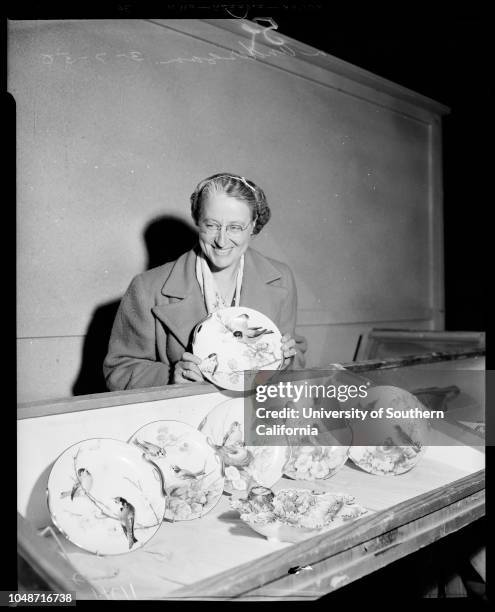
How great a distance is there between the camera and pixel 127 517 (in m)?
0.87

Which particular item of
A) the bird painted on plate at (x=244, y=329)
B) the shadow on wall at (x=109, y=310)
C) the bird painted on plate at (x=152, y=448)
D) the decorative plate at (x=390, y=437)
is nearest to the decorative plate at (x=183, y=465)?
the bird painted on plate at (x=152, y=448)

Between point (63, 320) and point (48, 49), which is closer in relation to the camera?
point (48, 49)

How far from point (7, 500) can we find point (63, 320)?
128 centimetres

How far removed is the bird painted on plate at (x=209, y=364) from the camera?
47.8 inches

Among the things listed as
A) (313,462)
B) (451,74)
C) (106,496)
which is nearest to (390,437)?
(313,462)

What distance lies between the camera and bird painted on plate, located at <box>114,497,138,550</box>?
862 mm

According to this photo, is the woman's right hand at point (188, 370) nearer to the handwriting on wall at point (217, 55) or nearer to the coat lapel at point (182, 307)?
the coat lapel at point (182, 307)

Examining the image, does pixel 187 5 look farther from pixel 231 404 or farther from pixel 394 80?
pixel 394 80

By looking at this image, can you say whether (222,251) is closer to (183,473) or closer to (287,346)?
(287,346)

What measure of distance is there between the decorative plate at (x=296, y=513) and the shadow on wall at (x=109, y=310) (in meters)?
1.32

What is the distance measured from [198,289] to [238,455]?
1.56ft

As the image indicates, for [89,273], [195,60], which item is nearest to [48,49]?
[195,60]

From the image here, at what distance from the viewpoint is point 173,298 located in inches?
55.7

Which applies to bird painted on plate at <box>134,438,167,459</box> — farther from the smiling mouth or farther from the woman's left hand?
the smiling mouth
